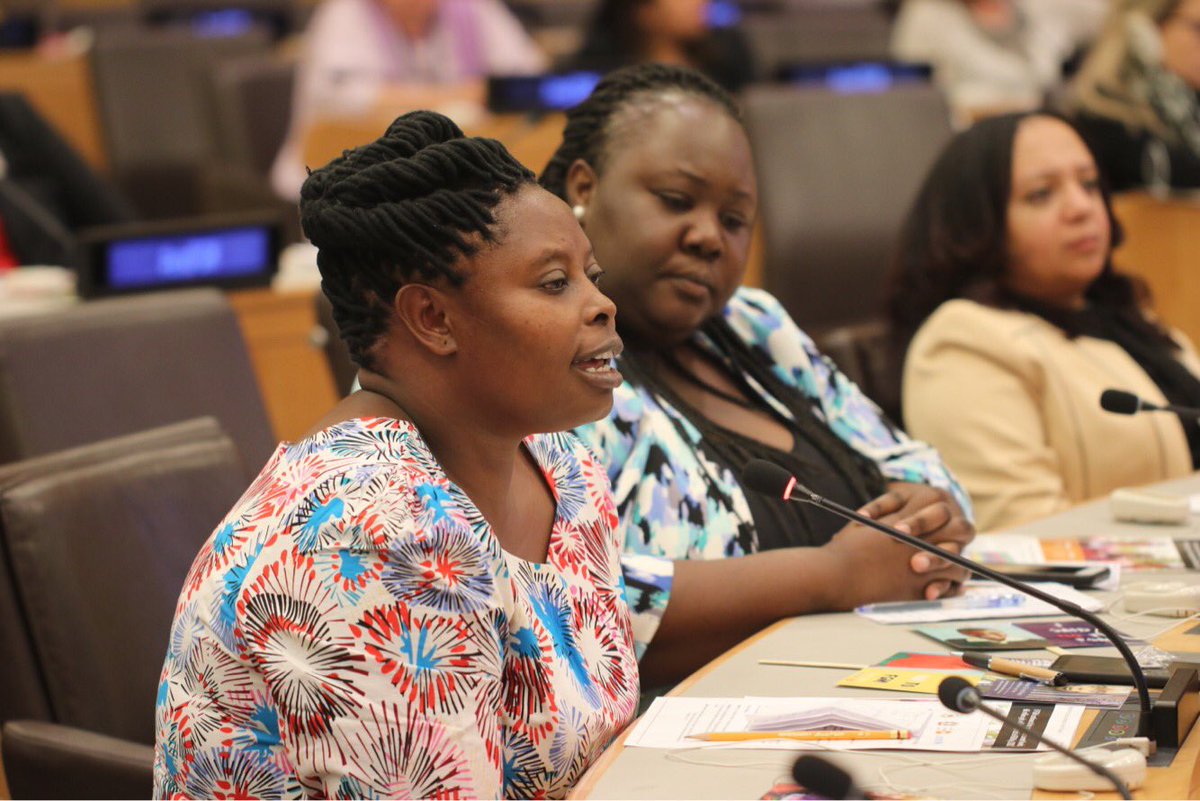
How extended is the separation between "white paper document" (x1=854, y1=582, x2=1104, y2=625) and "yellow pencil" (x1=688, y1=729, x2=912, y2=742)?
41 centimetres

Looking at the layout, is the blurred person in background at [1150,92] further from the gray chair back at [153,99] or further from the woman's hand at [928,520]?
the gray chair back at [153,99]

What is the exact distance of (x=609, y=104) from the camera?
220cm

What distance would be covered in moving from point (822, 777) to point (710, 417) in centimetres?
105

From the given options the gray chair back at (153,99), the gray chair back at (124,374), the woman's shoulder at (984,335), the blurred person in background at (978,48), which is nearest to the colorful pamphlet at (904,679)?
the gray chair back at (124,374)

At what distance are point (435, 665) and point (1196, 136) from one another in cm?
374

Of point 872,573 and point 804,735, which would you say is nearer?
point 804,735

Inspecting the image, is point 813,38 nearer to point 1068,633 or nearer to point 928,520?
point 928,520

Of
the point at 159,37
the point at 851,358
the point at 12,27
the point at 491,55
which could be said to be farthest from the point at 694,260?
the point at 12,27

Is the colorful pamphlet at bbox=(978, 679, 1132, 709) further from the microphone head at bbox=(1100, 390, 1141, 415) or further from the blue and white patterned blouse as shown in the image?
the microphone head at bbox=(1100, 390, 1141, 415)

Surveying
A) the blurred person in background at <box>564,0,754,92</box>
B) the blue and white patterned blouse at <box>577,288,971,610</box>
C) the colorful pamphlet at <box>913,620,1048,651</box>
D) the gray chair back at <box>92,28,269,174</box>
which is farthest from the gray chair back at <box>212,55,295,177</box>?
the colorful pamphlet at <box>913,620,1048,651</box>

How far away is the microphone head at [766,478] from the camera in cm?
165

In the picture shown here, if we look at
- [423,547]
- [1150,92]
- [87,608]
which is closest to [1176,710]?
→ [423,547]

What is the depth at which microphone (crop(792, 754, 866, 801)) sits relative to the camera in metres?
1.22

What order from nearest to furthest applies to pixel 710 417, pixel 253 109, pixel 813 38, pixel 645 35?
pixel 710 417 → pixel 645 35 → pixel 253 109 → pixel 813 38
